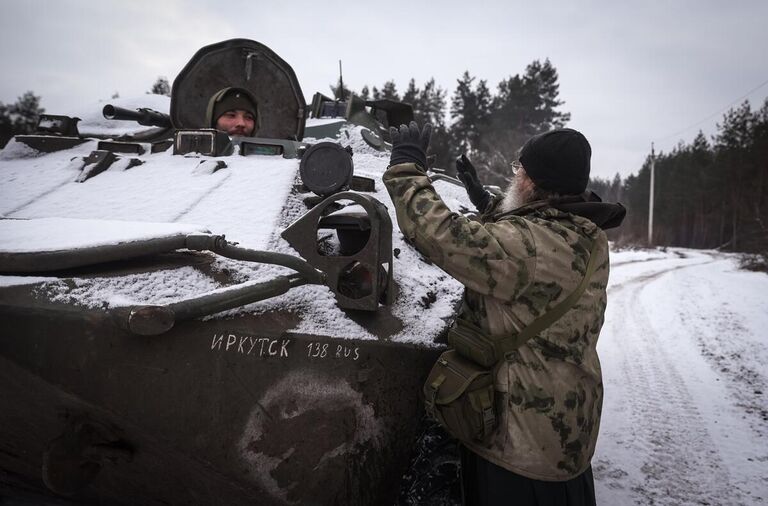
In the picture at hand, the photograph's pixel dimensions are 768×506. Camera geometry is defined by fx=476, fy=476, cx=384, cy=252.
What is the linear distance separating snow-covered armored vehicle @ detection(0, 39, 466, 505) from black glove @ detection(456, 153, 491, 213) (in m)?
0.80

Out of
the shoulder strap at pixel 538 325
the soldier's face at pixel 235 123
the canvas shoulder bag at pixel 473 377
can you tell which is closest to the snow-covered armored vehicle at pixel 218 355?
the canvas shoulder bag at pixel 473 377

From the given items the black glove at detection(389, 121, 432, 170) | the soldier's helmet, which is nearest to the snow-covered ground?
the black glove at detection(389, 121, 432, 170)

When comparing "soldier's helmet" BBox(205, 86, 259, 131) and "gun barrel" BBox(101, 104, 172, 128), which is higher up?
"soldier's helmet" BBox(205, 86, 259, 131)

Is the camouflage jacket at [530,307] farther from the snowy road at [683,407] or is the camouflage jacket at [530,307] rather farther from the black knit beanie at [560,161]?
the snowy road at [683,407]

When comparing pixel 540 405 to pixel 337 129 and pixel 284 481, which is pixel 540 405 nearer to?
pixel 284 481

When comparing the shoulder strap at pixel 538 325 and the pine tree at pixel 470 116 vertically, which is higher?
the pine tree at pixel 470 116

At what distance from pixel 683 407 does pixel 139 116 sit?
515 centimetres

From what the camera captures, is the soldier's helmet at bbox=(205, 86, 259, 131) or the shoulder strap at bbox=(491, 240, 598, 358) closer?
the shoulder strap at bbox=(491, 240, 598, 358)

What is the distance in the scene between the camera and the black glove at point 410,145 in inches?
68.4

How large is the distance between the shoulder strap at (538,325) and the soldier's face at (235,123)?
3.02 meters

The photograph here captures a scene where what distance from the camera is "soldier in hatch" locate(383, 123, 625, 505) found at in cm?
152

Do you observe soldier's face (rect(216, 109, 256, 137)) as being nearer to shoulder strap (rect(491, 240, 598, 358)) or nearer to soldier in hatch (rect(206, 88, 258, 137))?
soldier in hatch (rect(206, 88, 258, 137))

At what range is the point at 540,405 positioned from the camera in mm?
1552

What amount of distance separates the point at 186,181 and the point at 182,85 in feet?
6.84
